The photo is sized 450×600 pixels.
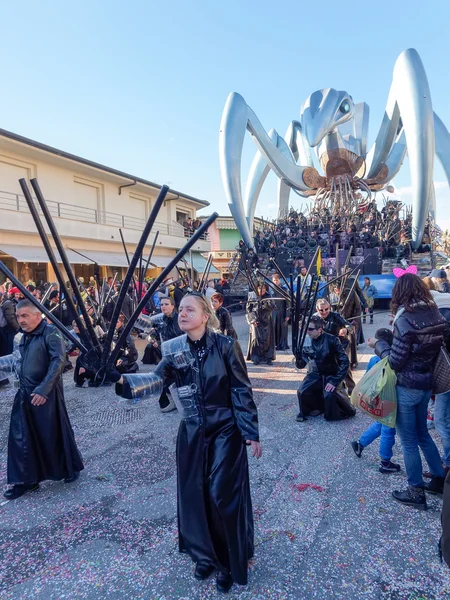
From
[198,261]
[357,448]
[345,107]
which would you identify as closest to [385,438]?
[357,448]

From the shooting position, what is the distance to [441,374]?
2.80 metres

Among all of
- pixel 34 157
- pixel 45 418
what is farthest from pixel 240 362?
pixel 34 157

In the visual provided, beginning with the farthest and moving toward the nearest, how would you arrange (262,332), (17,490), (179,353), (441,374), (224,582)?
(262,332), (17,490), (441,374), (179,353), (224,582)

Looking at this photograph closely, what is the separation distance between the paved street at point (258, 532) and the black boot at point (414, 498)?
7 centimetres

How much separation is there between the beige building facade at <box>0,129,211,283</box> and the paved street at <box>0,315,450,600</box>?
941 centimetres

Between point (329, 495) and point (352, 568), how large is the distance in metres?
0.80

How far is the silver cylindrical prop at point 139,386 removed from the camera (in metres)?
2.27

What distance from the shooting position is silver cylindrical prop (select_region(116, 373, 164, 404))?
89.4 inches

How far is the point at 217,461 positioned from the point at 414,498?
178 centimetres

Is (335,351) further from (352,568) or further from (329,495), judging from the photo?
(352,568)

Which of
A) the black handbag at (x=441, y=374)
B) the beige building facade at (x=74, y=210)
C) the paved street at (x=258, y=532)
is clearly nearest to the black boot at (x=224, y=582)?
the paved street at (x=258, y=532)

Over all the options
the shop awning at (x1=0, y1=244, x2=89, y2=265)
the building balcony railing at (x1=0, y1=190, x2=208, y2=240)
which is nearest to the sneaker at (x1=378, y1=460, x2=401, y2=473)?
the shop awning at (x1=0, y1=244, x2=89, y2=265)

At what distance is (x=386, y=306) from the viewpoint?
53.2 feet

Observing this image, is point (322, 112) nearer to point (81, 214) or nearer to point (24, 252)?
point (81, 214)
